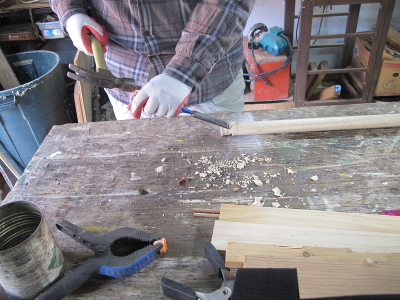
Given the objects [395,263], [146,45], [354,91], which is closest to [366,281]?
[395,263]

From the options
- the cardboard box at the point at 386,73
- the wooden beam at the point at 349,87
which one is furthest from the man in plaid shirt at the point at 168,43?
the wooden beam at the point at 349,87

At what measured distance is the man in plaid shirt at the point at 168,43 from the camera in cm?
115

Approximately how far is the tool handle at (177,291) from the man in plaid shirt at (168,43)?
672 millimetres

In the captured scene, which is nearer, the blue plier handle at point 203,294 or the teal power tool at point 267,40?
the blue plier handle at point 203,294

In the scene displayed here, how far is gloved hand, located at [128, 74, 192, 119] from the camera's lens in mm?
1121

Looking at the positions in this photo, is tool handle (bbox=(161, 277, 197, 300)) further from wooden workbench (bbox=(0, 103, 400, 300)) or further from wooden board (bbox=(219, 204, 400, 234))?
wooden board (bbox=(219, 204, 400, 234))

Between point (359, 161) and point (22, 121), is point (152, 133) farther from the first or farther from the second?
point (22, 121)

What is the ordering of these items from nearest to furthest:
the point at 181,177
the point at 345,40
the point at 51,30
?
the point at 181,177 → the point at 51,30 → the point at 345,40

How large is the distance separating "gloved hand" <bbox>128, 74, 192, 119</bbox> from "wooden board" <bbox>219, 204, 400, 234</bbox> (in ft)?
1.58

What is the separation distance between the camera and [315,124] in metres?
1.17

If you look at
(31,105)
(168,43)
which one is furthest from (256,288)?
(31,105)

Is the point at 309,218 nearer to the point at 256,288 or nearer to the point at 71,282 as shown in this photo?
the point at 256,288

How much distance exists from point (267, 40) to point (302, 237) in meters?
2.21

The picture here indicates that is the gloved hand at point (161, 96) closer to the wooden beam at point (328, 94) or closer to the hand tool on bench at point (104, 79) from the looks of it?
the hand tool on bench at point (104, 79)
